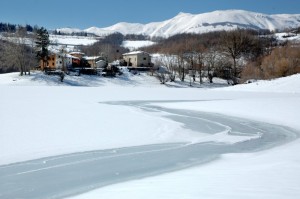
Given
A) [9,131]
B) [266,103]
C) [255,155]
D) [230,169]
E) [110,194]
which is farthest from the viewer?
[266,103]

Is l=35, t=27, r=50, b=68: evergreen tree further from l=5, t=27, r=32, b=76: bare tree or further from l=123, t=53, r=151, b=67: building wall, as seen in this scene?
l=123, t=53, r=151, b=67: building wall

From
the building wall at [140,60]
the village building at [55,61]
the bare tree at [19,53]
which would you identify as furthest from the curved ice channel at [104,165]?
the building wall at [140,60]

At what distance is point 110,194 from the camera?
6578mm

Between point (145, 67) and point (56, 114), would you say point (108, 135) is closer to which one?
point (56, 114)

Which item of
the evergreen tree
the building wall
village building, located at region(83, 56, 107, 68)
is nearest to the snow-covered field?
the evergreen tree

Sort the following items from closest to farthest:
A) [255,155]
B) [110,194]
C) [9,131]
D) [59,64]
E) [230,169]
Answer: [110,194]
[230,169]
[255,155]
[9,131]
[59,64]

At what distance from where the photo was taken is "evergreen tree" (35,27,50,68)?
6191cm

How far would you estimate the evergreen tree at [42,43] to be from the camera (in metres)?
61.9

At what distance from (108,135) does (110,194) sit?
19.5 feet

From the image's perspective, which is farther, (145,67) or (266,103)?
(145,67)

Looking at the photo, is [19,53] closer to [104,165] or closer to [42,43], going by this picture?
[42,43]

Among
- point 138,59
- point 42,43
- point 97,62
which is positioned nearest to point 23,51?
point 42,43

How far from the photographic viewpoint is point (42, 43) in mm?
62938

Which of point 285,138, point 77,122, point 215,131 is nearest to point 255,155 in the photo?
Answer: point 285,138
